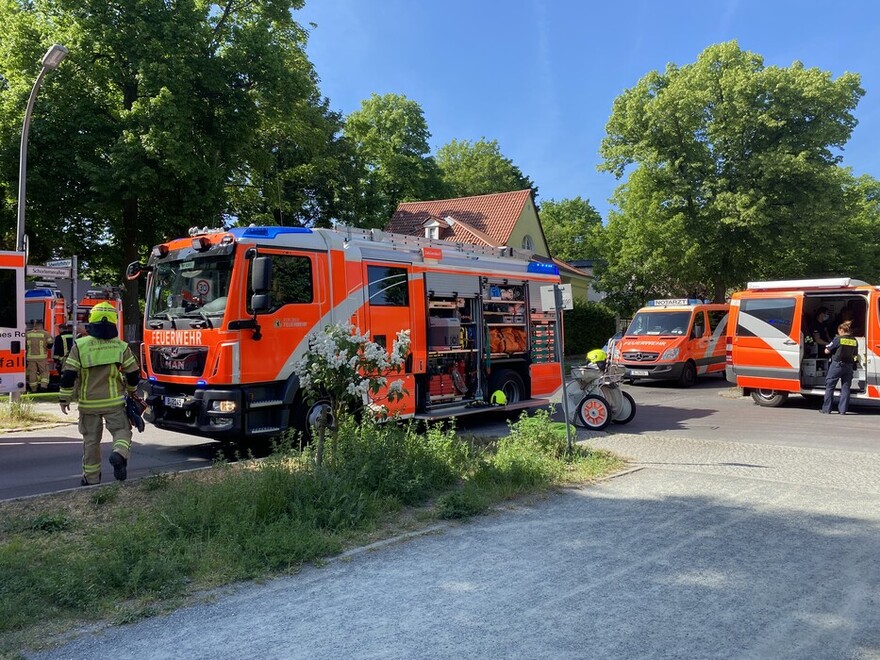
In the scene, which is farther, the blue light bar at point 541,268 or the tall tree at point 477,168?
the tall tree at point 477,168

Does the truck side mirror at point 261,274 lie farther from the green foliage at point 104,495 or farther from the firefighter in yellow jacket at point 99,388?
the green foliage at point 104,495

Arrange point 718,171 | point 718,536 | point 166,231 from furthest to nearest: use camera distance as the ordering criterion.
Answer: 1. point 718,171
2. point 166,231
3. point 718,536

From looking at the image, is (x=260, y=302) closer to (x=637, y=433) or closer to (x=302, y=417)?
(x=302, y=417)

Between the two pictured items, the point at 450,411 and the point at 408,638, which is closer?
the point at 408,638

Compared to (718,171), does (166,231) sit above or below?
below

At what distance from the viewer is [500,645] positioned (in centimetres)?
356

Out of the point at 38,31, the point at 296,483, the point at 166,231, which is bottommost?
the point at 296,483

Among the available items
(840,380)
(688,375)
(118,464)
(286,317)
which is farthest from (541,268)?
(688,375)

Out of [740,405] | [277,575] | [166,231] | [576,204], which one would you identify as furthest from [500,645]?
[576,204]

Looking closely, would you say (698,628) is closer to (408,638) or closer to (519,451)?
(408,638)

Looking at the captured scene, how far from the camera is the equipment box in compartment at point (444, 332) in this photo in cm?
1055

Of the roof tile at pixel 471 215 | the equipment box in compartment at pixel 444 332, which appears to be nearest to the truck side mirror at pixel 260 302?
the equipment box in compartment at pixel 444 332

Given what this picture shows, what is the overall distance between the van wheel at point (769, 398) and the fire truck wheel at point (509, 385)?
20.8 feet

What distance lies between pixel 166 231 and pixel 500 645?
2016 cm
